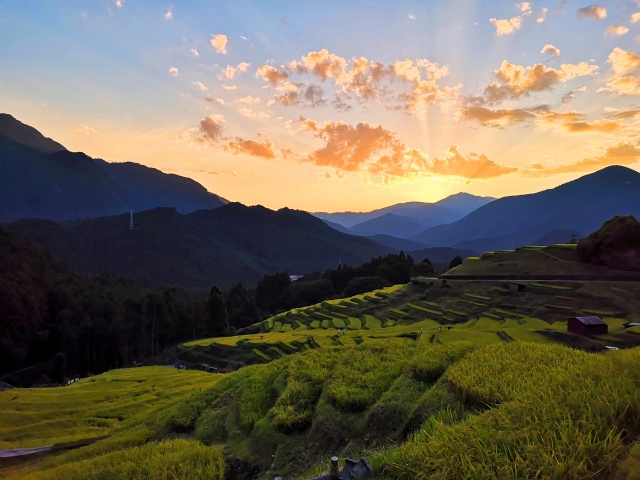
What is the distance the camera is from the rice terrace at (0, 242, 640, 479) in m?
5.06

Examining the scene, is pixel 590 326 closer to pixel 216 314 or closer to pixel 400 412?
pixel 400 412

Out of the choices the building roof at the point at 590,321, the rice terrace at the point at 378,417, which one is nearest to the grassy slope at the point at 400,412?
the rice terrace at the point at 378,417

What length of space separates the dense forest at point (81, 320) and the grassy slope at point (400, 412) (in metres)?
37.5

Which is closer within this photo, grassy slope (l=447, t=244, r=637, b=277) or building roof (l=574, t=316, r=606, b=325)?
building roof (l=574, t=316, r=606, b=325)

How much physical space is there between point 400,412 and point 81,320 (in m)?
73.3

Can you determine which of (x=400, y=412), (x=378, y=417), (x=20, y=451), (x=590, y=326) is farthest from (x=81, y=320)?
(x=590, y=326)

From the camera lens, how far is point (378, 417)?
996cm

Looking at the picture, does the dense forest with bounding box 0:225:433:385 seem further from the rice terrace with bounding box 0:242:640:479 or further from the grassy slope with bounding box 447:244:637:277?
the rice terrace with bounding box 0:242:640:479

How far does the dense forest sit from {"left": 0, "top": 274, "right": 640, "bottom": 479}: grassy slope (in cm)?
3749

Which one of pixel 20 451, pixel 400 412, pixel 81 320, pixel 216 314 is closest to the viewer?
pixel 400 412

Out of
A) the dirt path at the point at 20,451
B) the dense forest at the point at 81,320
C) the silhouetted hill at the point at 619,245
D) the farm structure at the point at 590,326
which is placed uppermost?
the silhouetted hill at the point at 619,245

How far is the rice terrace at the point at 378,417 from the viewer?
199 inches

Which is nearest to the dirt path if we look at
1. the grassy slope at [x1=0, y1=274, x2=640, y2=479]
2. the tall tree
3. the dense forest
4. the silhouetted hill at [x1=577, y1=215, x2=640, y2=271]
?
the grassy slope at [x1=0, y1=274, x2=640, y2=479]

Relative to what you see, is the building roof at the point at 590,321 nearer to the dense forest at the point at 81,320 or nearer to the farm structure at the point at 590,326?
the farm structure at the point at 590,326
